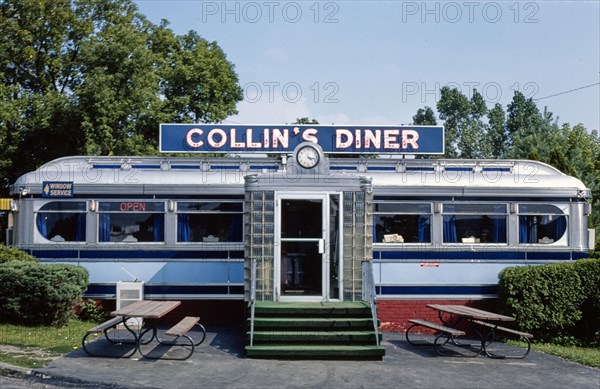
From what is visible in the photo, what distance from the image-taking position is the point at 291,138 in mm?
16406

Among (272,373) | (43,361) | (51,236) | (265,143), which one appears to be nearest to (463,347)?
Result: (272,373)

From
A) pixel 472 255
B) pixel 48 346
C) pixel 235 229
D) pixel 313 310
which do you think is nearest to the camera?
pixel 48 346

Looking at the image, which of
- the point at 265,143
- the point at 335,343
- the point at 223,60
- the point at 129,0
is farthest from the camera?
the point at 223,60

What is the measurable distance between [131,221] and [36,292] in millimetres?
2604

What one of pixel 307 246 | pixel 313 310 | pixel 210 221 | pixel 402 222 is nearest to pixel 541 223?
pixel 402 222

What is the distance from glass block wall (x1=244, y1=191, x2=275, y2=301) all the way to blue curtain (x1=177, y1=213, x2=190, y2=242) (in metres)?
2.42

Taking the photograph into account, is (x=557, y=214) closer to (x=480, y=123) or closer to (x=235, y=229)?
(x=235, y=229)

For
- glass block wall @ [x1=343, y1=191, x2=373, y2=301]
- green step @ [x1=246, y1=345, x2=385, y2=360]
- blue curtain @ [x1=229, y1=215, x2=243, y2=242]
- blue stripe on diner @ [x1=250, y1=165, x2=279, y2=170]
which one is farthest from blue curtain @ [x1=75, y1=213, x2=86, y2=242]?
glass block wall @ [x1=343, y1=191, x2=373, y2=301]

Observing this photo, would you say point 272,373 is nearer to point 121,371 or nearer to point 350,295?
point 121,371

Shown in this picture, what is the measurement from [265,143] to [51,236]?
5.11 m

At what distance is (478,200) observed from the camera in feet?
50.5

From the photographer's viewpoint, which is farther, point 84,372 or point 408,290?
point 408,290

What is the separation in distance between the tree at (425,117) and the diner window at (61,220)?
50.4 meters

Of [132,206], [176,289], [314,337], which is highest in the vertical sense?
[132,206]
